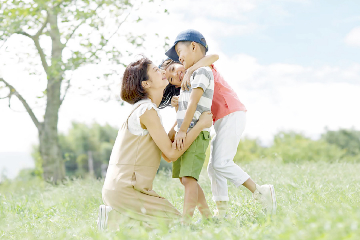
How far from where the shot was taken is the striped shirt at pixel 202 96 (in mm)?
3082

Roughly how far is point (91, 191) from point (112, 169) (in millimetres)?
2694

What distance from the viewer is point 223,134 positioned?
10.9 feet

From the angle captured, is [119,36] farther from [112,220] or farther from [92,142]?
[92,142]

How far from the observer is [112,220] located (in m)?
2.99

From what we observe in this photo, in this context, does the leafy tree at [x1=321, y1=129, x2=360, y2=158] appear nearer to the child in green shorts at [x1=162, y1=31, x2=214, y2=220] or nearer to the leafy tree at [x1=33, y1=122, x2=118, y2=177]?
the leafy tree at [x1=33, y1=122, x2=118, y2=177]

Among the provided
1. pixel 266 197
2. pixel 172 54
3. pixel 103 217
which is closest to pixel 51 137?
pixel 172 54

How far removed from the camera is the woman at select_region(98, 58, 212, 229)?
2.97m

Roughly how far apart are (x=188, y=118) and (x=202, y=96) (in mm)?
258

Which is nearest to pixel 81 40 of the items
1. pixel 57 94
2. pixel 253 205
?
pixel 57 94

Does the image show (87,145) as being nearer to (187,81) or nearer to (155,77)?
(155,77)

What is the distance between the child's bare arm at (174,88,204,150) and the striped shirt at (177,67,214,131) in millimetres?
70

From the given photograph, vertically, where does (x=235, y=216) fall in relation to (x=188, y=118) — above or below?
below

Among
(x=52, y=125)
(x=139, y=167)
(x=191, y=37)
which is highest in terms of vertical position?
(x=191, y=37)

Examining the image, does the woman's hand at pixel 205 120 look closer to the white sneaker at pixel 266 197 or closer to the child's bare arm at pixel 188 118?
the child's bare arm at pixel 188 118
